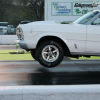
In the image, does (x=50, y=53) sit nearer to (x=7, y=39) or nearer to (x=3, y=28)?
(x=7, y=39)

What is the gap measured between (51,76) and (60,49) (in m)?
0.93

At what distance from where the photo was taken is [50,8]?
2216cm

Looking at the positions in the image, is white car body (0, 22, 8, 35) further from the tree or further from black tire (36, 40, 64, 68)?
black tire (36, 40, 64, 68)

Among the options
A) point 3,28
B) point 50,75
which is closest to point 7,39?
point 50,75

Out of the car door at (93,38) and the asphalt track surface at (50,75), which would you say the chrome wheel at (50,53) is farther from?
the car door at (93,38)

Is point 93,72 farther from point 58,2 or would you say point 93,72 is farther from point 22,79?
point 58,2

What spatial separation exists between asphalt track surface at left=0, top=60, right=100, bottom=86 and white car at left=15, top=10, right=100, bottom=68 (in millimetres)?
419

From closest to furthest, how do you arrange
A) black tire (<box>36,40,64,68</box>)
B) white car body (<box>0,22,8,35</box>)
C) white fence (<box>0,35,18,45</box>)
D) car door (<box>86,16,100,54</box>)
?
1. car door (<box>86,16,100,54</box>)
2. black tire (<box>36,40,64,68</box>)
3. white fence (<box>0,35,18,45</box>)
4. white car body (<box>0,22,8,35</box>)

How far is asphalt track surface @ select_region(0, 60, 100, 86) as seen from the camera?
4.73 meters

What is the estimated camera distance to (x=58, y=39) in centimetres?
598

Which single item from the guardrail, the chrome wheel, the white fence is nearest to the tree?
the white fence

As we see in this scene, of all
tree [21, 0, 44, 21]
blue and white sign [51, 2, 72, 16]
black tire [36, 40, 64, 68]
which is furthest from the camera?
tree [21, 0, 44, 21]

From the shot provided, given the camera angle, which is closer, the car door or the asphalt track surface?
the asphalt track surface

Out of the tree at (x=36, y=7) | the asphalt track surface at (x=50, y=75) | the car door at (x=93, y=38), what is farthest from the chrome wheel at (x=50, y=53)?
the tree at (x=36, y=7)
